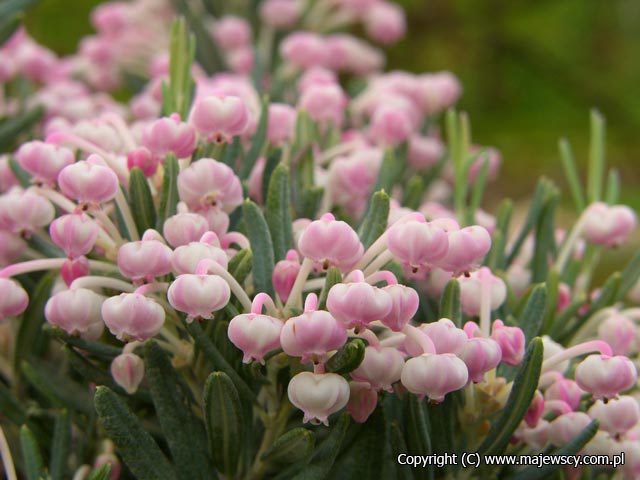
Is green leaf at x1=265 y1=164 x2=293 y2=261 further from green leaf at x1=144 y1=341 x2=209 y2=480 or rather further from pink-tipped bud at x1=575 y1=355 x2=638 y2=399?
pink-tipped bud at x1=575 y1=355 x2=638 y2=399

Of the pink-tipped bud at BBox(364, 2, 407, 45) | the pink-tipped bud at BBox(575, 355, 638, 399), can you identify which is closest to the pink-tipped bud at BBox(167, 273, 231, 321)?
the pink-tipped bud at BBox(575, 355, 638, 399)

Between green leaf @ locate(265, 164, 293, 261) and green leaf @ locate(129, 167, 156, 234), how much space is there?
0.27ft

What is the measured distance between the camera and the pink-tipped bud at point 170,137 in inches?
21.9

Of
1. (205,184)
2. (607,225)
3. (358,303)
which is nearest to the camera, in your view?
(358,303)

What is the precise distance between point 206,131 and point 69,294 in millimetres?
153

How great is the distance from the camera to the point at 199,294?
1.47 feet

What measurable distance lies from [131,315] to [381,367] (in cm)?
15

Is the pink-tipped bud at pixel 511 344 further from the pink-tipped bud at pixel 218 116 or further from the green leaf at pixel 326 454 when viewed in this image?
the pink-tipped bud at pixel 218 116

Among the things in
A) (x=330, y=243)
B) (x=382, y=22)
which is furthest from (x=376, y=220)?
(x=382, y=22)

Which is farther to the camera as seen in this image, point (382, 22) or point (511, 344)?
point (382, 22)

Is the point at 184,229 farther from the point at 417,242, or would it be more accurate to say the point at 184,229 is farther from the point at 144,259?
the point at 417,242

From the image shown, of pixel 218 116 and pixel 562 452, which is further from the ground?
pixel 218 116

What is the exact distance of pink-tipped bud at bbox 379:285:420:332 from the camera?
454 mm

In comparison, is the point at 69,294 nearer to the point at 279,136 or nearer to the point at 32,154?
the point at 32,154
